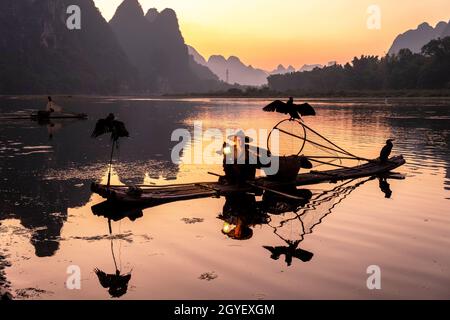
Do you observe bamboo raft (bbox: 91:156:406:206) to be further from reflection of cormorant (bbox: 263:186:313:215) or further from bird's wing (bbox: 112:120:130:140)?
bird's wing (bbox: 112:120:130:140)

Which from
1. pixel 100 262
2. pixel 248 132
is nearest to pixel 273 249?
pixel 100 262

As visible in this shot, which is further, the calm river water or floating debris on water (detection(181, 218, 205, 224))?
floating debris on water (detection(181, 218, 205, 224))

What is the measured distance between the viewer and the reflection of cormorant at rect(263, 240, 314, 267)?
11.0m

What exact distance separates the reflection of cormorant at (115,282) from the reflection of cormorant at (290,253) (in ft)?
11.6

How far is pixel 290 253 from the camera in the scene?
11.4m

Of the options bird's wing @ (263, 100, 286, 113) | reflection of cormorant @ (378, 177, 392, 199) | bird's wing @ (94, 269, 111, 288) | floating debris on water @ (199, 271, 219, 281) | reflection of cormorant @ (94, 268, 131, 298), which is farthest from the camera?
bird's wing @ (263, 100, 286, 113)

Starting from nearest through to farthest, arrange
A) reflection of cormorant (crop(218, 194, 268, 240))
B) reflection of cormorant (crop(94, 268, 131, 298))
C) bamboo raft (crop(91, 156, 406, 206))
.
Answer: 1. reflection of cormorant (crop(94, 268, 131, 298))
2. reflection of cormorant (crop(218, 194, 268, 240))
3. bamboo raft (crop(91, 156, 406, 206))

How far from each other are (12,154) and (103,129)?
46.6 feet

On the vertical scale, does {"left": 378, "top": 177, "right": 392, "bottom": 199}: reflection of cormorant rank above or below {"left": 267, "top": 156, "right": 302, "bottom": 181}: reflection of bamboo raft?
below

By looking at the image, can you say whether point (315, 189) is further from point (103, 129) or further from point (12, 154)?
point (12, 154)

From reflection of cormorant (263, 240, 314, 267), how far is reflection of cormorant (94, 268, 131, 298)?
140 inches

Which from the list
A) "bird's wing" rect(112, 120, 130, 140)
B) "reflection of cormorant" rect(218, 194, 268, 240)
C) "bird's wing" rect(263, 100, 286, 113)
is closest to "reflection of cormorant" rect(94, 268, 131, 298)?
"reflection of cormorant" rect(218, 194, 268, 240)

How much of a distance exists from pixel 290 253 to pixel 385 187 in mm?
9397
